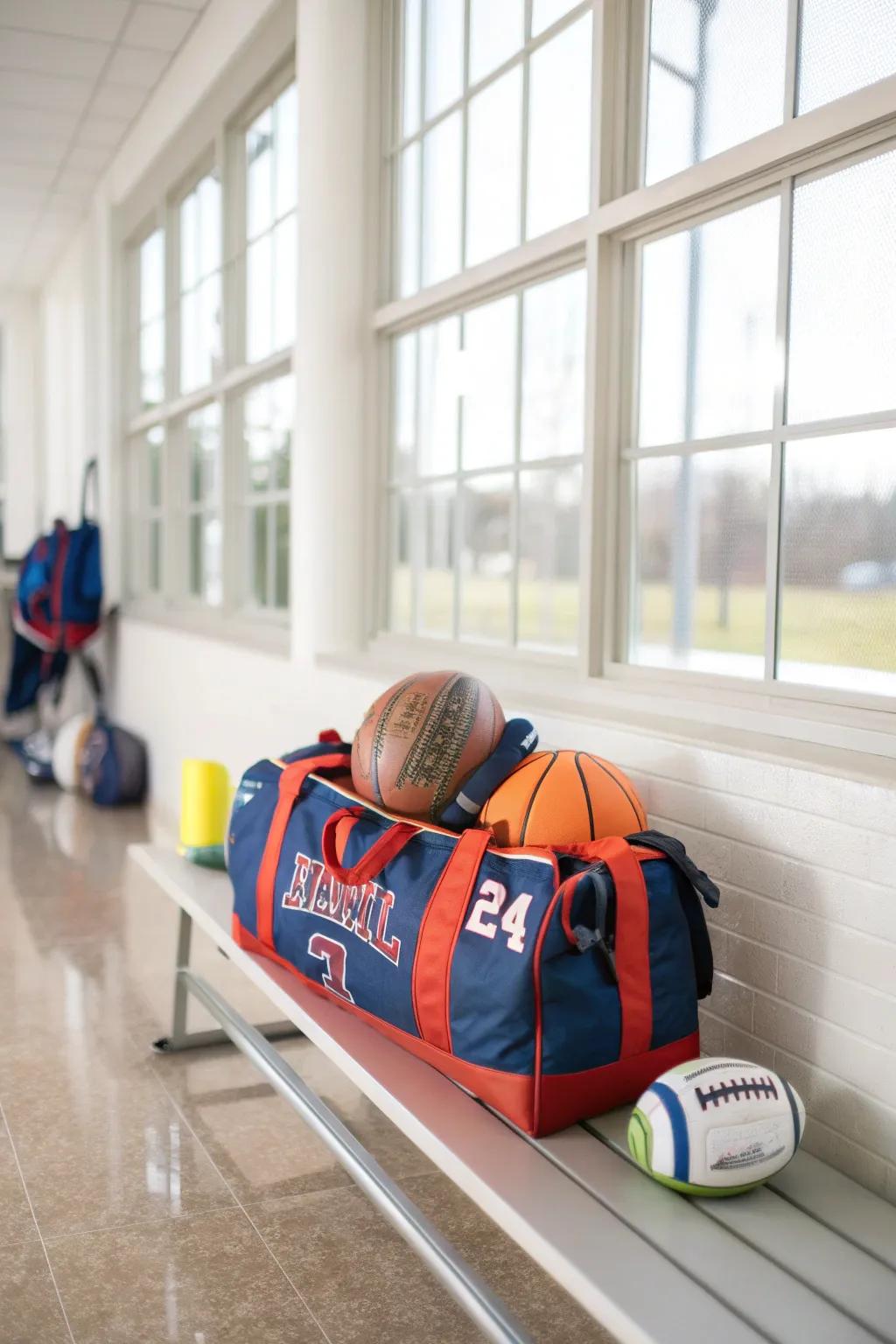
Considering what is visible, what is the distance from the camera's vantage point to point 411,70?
3268 millimetres

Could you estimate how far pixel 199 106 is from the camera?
457 cm

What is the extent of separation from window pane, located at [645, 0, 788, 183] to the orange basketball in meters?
1.08

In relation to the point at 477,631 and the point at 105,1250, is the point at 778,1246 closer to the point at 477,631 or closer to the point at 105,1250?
the point at 105,1250

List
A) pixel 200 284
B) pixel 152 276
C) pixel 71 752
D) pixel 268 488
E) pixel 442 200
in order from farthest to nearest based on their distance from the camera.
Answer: pixel 71 752
pixel 152 276
pixel 200 284
pixel 268 488
pixel 442 200

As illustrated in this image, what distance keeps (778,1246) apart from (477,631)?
1.97 metres

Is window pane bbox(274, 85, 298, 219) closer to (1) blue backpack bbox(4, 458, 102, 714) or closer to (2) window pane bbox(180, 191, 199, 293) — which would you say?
(2) window pane bbox(180, 191, 199, 293)

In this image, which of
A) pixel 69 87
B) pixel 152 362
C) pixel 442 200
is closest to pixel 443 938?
pixel 442 200

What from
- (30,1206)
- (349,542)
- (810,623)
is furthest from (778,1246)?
(349,542)

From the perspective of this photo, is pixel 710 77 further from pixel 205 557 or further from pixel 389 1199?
pixel 205 557

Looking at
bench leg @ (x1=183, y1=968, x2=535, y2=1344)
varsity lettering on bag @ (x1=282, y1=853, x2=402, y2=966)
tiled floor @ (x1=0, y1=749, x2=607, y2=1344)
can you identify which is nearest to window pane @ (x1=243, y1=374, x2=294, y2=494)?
tiled floor @ (x1=0, y1=749, x2=607, y2=1344)

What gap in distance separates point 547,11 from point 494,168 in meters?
0.36

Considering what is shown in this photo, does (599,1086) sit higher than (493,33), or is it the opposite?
(493,33)

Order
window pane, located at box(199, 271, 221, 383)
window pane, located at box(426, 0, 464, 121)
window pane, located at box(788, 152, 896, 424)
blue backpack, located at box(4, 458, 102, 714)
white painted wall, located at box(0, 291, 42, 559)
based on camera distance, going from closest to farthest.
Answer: window pane, located at box(788, 152, 896, 424)
window pane, located at box(426, 0, 464, 121)
window pane, located at box(199, 271, 221, 383)
blue backpack, located at box(4, 458, 102, 714)
white painted wall, located at box(0, 291, 42, 559)

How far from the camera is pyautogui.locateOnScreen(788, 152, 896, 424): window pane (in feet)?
5.72
